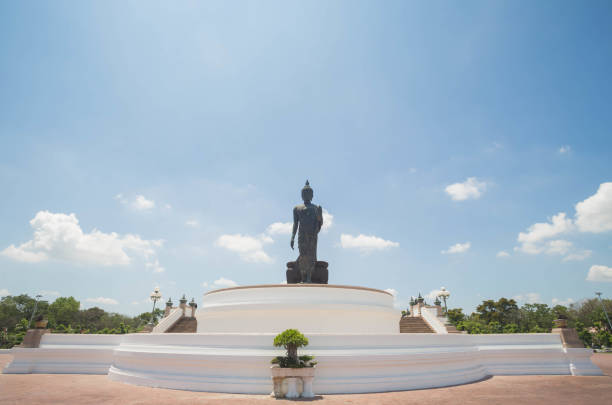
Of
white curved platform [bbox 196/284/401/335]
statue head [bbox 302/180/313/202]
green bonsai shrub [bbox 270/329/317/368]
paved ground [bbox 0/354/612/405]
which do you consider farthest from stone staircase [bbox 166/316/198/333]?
green bonsai shrub [bbox 270/329/317/368]

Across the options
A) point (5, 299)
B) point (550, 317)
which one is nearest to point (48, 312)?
point (5, 299)

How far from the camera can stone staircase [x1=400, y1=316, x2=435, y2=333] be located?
18531 millimetres

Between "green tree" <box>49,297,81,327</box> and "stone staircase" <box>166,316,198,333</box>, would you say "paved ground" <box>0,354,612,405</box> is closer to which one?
"stone staircase" <box>166,316,198,333</box>

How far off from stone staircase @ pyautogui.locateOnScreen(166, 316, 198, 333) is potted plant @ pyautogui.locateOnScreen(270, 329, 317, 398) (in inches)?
536

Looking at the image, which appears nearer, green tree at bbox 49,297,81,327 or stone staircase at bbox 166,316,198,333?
stone staircase at bbox 166,316,198,333

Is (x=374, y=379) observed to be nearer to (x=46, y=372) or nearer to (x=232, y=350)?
(x=232, y=350)

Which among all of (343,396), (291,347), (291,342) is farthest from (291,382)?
(343,396)

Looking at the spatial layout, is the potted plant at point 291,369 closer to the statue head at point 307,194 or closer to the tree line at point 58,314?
the statue head at point 307,194

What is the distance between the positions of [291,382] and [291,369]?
280 mm

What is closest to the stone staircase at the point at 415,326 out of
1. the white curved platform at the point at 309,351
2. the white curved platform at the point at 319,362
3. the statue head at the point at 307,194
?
the white curved platform at the point at 309,351

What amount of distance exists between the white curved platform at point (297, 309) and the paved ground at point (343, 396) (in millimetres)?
3161

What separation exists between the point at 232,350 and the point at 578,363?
517 inches

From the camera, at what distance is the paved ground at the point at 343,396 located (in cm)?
712

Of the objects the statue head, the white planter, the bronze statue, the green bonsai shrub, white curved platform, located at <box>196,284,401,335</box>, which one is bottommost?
the white planter
